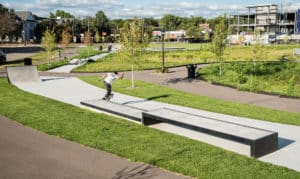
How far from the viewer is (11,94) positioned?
19453 millimetres

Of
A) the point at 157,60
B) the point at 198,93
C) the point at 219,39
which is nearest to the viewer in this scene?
the point at 198,93

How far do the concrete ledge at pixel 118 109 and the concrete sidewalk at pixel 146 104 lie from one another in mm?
1140

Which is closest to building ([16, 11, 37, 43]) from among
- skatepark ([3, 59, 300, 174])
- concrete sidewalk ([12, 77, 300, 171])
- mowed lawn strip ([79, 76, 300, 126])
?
concrete sidewalk ([12, 77, 300, 171])

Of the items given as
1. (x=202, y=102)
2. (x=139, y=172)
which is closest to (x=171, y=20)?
(x=202, y=102)

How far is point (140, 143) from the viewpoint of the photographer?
409 inches

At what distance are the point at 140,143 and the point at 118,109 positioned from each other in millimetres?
3905

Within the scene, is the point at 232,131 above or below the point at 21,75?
below

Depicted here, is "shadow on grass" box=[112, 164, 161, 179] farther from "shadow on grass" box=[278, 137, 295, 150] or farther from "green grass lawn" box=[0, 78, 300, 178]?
"shadow on grass" box=[278, 137, 295, 150]

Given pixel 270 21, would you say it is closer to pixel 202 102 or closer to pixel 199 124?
pixel 202 102

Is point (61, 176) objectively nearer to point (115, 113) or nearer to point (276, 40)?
point (115, 113)

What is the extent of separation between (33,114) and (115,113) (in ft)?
10.3

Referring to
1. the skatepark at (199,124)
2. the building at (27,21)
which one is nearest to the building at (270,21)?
the building at (27,21)

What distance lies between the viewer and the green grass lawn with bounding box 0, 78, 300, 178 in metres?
8.38

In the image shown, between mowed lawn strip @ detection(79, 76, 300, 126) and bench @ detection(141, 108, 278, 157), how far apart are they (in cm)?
355
